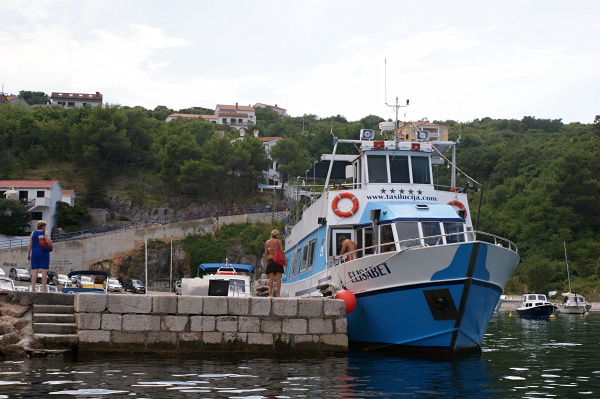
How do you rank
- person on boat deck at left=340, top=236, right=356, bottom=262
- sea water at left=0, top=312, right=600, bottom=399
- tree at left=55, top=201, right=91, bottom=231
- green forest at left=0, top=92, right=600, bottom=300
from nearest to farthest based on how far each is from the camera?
sea water at left=0, top=312, right=600, bottom=399 < person on boat deck at left=340, top=236, right=356, bottom=262 < green forest at left=0, top=92, right=600, bottom=300 < tree at left=55, top=201, right=91, bottom=231

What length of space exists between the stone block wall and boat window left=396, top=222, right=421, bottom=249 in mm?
2478

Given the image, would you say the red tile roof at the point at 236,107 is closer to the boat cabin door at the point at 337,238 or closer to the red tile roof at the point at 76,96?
the red tile roof at the point at 76,96

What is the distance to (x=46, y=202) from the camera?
6212 centimetres

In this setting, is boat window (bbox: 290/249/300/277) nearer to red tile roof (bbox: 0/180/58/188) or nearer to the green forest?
the green forest

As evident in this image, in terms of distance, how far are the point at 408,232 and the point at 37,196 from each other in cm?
5318

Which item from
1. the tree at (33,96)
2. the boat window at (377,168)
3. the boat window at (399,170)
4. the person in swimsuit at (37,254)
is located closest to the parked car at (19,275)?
the person in swimsuit at (37,254)

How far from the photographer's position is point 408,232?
1616 cm

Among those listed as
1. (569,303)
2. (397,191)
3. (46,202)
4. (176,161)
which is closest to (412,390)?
(397,191)

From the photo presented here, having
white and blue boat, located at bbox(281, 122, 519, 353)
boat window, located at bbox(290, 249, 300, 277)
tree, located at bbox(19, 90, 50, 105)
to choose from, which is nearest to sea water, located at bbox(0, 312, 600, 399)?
white and blue boat, located at bbox(281, 122, 519, 353)

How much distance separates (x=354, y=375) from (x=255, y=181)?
66245 mm

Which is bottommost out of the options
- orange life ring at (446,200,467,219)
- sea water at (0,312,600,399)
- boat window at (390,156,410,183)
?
sea water at (0,312,600,399)

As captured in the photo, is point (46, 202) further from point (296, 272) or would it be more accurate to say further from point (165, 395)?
point (165, 395)

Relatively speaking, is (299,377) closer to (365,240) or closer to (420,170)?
(365,240)

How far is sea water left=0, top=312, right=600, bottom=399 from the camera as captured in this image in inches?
384
